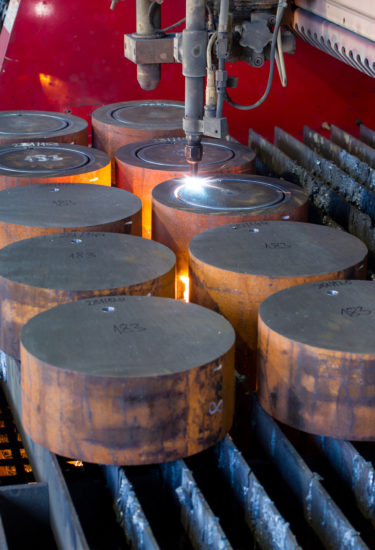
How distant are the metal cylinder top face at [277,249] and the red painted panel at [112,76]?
230 cm

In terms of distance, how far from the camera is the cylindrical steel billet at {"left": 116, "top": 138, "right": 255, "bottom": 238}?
11.8ft

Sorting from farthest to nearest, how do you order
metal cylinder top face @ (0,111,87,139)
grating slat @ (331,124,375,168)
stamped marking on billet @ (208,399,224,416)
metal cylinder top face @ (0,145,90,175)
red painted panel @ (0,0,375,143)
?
red painted panel @ (0,0,375,143)
metal cylinder top face @ (0,111,87,139)
grating slat @ (331,124,375,168)
metal cylinder top face @ (0,145,90,175)
stamped marking on billet @ (208,399,224,416)

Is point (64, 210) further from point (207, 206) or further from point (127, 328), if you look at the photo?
point (127, 328)

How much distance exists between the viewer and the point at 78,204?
10.6ft

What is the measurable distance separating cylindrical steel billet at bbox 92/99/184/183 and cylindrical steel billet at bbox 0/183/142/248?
0.76 m

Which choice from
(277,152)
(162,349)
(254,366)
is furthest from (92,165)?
(162,349)

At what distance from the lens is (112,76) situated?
16.7ft

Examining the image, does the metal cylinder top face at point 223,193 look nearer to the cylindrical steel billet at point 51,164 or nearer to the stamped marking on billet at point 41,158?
the cylindrical steel billet at point 51,164

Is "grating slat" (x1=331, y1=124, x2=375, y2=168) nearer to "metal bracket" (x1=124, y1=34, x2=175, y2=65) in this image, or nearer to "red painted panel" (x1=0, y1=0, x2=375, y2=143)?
"red painted panel" (x1=0, y1=0, x2=375, y2=143)

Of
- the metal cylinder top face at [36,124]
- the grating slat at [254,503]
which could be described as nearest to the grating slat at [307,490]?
the grating slat at [254,503]

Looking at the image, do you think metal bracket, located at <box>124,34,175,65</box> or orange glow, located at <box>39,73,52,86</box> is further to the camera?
orange glow, located at <box>39,73,52,86</box>

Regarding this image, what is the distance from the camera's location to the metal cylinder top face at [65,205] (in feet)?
10.0

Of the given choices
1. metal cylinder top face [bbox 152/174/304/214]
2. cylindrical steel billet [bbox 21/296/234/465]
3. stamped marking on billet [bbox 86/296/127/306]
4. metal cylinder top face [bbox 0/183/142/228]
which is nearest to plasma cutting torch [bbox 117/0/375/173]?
metal cylinder top face [bbox 152/174/304/214]

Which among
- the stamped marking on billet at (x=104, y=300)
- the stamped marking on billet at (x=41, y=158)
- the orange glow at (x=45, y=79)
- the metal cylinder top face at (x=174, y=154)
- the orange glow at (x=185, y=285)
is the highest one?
the orange glow at (x=45, y=79)
